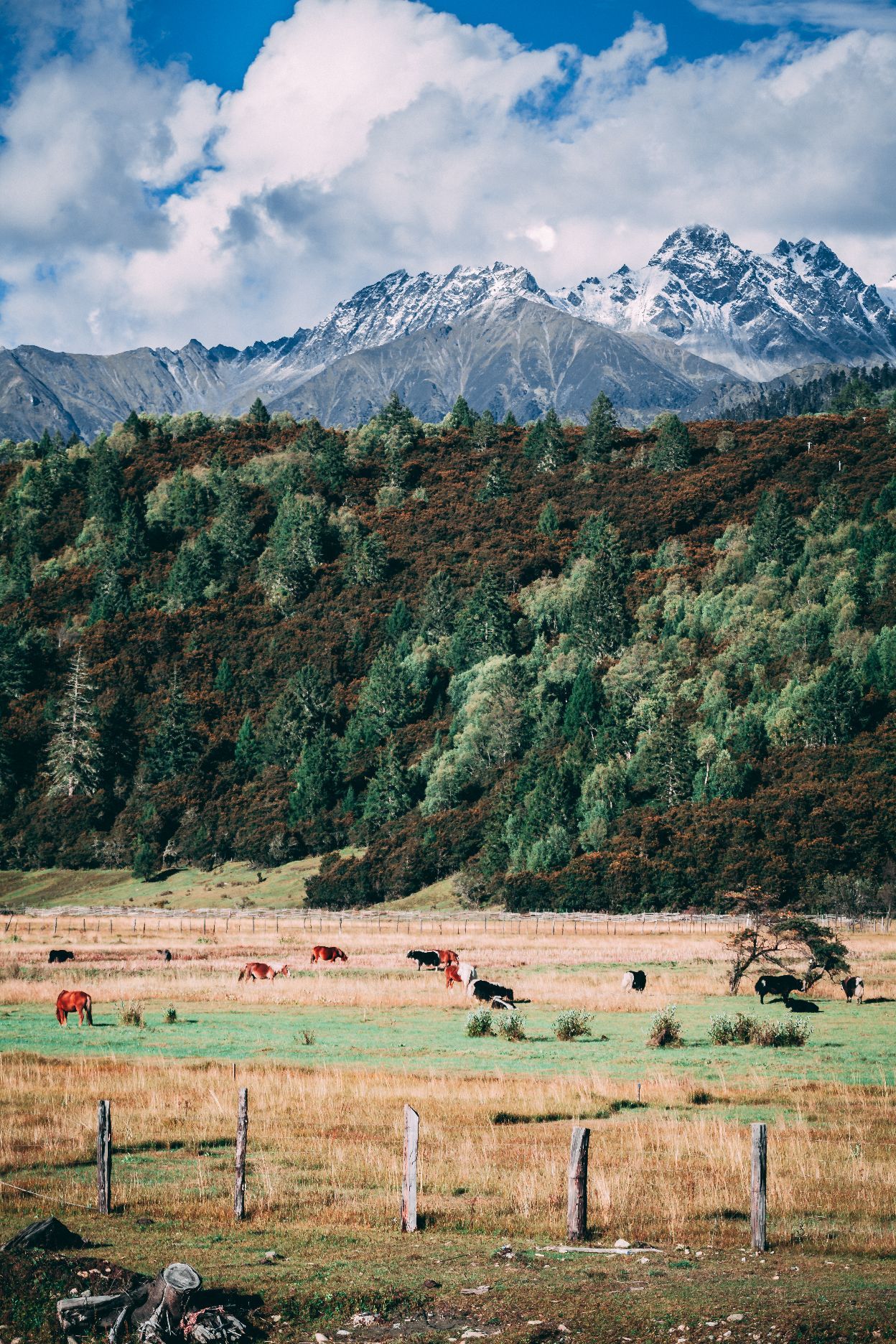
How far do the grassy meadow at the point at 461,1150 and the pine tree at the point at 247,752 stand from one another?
3234 inches

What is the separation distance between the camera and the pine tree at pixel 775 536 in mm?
114688

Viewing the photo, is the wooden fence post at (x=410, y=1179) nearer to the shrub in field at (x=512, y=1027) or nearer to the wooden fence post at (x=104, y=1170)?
the wooden fence post at (x=104, y=1170)

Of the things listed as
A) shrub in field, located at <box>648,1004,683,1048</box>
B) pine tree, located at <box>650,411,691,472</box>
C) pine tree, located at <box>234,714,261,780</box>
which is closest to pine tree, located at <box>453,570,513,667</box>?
pine tree, located at <box>234,714,261,780</box>

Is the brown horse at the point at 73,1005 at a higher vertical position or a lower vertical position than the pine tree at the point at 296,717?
lower

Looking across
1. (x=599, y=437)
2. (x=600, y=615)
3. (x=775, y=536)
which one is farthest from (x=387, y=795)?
(x=599, y=437)

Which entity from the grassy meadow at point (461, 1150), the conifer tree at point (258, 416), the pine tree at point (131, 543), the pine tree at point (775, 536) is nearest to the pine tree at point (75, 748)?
the pine tree at point (131, 543)

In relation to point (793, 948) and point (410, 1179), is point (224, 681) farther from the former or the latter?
point (410, 1179)

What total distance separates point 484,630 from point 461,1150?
103741 mm

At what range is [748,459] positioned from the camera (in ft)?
445

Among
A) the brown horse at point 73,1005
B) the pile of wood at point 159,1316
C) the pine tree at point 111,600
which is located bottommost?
the brown horse at point 73,1005

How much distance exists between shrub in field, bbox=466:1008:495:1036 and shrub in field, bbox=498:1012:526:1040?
1.01 ft

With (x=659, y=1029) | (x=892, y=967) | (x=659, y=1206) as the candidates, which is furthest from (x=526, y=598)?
(x=659, y=1206)

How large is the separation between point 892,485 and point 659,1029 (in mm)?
100788

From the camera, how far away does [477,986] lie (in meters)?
35.1
